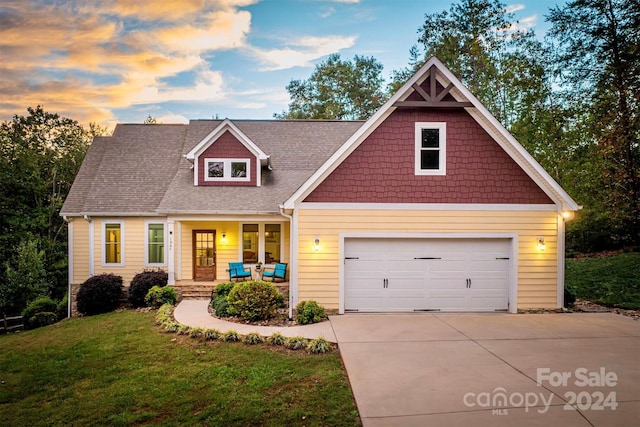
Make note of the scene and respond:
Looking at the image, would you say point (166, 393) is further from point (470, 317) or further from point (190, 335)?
point (470, 317)

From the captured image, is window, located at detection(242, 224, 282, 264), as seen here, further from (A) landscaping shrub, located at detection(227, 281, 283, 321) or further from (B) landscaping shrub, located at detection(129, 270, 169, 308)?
(A) landscaping shrub, located at detection(227, 281, 283, 321)

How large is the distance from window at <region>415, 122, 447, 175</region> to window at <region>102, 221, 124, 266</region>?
12.2 m

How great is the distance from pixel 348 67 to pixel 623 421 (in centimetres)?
3152

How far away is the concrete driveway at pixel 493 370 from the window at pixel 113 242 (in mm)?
10323

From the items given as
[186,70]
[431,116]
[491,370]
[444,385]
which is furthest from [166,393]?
[186,70]

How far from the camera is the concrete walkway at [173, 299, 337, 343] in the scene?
8.94 metres

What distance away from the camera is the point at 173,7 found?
12.8m

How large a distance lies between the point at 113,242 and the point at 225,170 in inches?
217

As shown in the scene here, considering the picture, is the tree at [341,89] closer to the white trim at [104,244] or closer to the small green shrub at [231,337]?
the white trim at [104,244]

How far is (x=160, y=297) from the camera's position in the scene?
13031mm

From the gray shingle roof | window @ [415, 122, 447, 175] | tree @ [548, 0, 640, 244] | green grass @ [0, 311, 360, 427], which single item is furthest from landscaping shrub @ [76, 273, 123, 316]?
tree @ [548, 0, 640, 244]

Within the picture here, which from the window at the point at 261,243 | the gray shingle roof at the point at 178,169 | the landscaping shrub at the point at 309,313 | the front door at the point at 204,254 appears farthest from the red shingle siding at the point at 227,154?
the landscaping shrub at the point at 309,313

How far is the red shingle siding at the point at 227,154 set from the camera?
51.6 feet

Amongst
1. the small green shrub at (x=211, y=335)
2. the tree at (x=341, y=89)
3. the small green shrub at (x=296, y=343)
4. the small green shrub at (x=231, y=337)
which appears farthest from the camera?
the tree at (x=341, y=89)
